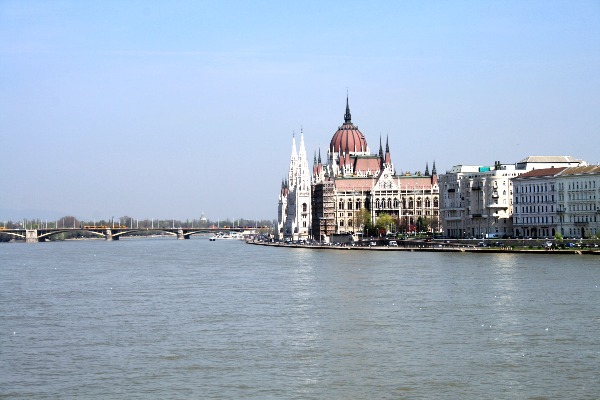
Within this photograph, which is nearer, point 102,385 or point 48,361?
point 102,385

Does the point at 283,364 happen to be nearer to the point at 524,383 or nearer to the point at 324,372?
the point at 324,372

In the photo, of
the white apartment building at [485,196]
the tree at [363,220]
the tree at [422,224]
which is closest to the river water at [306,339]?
the white apartment building at [485,196]

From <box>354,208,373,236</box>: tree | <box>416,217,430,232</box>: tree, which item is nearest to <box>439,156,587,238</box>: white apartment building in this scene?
<box>416,217,430,232</box>: tree

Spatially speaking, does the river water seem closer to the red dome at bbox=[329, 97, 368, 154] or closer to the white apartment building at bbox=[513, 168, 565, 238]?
the white apartment building at bbox=[513, 168, 565, 238]

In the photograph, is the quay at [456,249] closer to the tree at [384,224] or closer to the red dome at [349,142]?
the tree at [384,224]

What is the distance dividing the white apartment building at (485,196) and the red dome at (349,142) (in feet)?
194

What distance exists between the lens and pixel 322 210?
174m

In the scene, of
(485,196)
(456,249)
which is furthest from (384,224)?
Answer: (456,249)

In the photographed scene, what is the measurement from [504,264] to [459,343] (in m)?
42.3

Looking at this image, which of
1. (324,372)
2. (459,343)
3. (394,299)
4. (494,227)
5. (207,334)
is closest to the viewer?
(324,372)

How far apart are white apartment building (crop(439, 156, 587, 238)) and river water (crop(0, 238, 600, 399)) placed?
196ft

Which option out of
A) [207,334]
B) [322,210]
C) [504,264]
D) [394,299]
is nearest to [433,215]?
[322,210]

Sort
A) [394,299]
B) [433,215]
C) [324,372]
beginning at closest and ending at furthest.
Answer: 1. [324,372]
2. [394,299]
3. [433,215]

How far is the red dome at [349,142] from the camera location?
18962 cm
